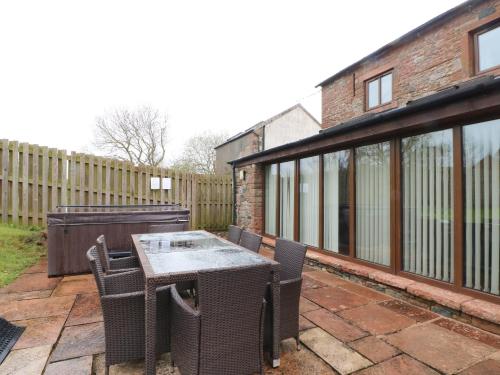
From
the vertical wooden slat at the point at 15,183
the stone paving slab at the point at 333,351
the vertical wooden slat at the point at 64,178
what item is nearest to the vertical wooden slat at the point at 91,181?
the vertical wooden slat at the point at 64,178

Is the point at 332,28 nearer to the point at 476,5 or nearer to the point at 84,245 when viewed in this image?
the point at 476,5

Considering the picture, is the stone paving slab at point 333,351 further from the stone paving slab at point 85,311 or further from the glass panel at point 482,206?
the stone paving slab at point 85,311

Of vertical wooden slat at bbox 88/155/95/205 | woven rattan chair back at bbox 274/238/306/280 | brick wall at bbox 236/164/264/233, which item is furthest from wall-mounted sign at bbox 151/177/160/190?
woven rattan chair back at bbox 274/238/306/280

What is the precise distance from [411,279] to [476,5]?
6382 millimetres

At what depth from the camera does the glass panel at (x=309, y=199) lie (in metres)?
5.14

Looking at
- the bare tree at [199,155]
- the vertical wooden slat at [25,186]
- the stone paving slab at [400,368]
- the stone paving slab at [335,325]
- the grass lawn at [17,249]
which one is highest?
the bare tree at [199,155]

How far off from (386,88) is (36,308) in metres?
9.18

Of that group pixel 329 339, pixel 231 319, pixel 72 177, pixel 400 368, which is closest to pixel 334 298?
pixel 329 339

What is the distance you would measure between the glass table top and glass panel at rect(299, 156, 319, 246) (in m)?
2.48

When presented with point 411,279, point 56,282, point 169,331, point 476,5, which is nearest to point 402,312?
point 411,279

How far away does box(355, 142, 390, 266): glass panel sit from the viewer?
3838mm

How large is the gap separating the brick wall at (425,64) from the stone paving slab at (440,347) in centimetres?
567

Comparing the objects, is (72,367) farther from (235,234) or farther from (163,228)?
(163,228)

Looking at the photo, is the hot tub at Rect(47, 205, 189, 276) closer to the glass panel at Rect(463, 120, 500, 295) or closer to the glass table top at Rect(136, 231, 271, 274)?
the glass table top at Rect(136, 231, 271, 274)
